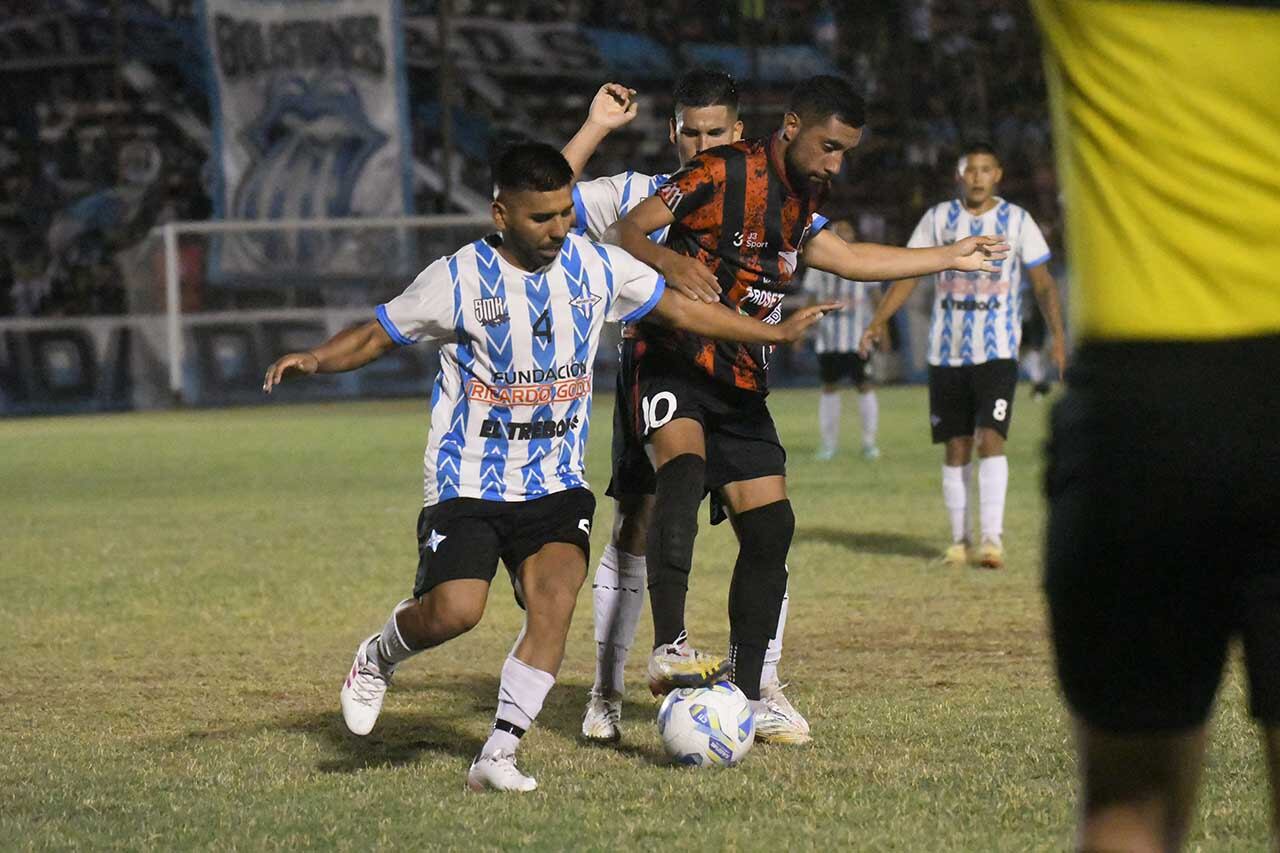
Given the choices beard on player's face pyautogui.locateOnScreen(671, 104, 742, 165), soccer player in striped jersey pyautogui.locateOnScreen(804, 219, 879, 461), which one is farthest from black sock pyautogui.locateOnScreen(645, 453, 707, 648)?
soccer player in striped jersey pyautogui.locateOnScreen(804, 219, 879, 461)

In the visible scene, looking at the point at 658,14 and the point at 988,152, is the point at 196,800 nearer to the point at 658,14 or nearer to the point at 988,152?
the point at 988,152

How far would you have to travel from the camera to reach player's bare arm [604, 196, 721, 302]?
562 centimetres

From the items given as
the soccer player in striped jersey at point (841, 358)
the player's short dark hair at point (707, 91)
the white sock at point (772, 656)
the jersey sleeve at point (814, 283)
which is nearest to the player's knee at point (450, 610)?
the white sock at point (772, 656)

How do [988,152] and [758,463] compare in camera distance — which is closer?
[758,463]

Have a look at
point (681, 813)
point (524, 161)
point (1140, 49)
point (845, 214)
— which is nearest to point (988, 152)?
point (524, 161)

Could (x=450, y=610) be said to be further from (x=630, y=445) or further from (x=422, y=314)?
(x=630, y=445)

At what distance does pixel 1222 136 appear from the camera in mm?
2170

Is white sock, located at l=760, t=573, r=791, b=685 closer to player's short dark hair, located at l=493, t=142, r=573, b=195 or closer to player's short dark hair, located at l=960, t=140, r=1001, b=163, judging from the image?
player's short dark hair, located at l=493, t=142, r=573, b=195

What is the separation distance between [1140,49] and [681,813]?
3038mm

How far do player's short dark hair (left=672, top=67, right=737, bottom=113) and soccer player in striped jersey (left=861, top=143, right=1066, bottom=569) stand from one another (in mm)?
3972

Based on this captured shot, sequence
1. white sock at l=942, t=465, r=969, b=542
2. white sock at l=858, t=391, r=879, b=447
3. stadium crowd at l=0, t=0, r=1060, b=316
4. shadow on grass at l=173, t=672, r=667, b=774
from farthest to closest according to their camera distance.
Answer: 1. stadium crowd at l=0, t=0, r=1060, b=316
2. white sock at l=858, t=391, r=879, b=447
3. white sock at l=942, t=465, r=969, b=542
4. shadow on grass at l=173, t=672, r=667, b=774

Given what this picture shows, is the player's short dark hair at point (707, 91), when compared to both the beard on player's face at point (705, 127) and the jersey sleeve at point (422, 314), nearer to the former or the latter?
the beard on player's face at point (705, 127)

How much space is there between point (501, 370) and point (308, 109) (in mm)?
28193

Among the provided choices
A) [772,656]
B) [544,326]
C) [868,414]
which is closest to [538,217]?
[544,326]
